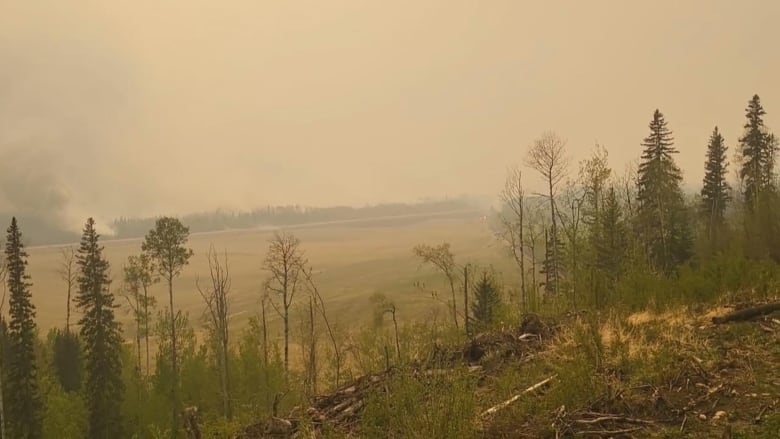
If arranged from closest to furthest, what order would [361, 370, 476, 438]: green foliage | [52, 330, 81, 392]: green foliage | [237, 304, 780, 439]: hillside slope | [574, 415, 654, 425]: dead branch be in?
1. [361, 370, 476, 438]: green foliage
2. [237, 304, 780, 439]: hillside slope
3. [574, 415, 654, 425]: dead branch
4. [52, 330, 81, 392]: green foliage

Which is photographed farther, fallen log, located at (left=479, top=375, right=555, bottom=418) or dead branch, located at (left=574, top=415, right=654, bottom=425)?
fallen log, located at (left=479, top=375, right=555, bottom=418)

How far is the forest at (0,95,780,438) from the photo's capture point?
627 centimetres

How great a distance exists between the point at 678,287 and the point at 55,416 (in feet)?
109

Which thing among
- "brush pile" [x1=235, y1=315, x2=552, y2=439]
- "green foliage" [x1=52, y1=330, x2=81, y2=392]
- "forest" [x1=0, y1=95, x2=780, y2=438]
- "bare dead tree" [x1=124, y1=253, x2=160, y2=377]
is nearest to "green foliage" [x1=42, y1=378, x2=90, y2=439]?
"forest" [x1=0, y1=95, x2=780, y2=438]

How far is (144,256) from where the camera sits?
137 feet

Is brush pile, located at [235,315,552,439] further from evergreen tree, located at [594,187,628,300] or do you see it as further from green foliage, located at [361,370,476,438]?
evergreen tree, located at [594,187,628,300]

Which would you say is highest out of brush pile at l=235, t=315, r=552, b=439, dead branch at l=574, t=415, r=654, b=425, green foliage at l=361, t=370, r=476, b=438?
green foliage at l=361, t=370, r=476, b=438

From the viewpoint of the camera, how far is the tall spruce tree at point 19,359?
96.6ft

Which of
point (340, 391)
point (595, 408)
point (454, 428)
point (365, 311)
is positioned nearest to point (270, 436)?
point (340, 391)

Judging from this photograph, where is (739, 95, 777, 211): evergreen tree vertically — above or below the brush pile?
above

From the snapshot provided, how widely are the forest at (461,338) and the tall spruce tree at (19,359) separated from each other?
0.08 metres

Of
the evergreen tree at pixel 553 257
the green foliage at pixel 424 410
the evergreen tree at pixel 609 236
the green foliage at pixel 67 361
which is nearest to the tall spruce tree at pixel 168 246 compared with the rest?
the green foliage at pixel 67 361

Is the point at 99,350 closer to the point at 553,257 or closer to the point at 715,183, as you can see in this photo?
the point at 553,257

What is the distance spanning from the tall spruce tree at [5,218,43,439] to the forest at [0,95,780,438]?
0.26ft
